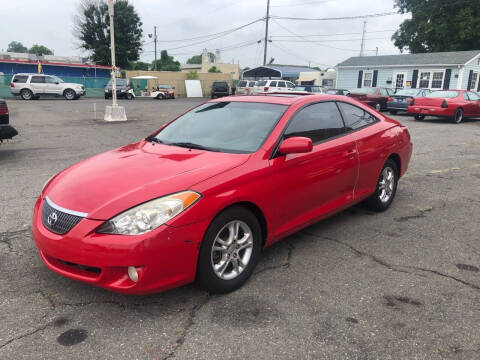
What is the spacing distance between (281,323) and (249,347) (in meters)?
0.35

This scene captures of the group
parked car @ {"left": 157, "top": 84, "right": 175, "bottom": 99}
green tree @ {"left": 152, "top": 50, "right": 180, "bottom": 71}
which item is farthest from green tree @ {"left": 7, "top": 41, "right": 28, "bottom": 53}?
parked car @ {"left": 157, "top": 84, "right": 175, "bottom": 99}

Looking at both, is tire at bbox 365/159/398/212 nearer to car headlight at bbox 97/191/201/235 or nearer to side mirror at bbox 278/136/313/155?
side mirror at bbox 278/136/313/155

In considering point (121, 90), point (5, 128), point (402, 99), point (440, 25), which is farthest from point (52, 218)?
point (440, 25)

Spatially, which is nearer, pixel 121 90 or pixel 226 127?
pixel 226 127

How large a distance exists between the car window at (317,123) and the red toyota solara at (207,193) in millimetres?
14

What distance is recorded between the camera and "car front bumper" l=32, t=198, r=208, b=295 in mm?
2674

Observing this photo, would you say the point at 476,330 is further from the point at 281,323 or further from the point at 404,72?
the point at 404,72

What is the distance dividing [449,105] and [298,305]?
16686 mm

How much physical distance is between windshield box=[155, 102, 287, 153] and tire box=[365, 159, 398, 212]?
1908 mm

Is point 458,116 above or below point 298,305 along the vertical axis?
above

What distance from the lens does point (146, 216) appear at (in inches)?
109

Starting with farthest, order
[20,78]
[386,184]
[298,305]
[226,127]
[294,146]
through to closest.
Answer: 1. [20,78]
2. [386,184]
3. [226,127]
4. [294,146]
5. [298,305]

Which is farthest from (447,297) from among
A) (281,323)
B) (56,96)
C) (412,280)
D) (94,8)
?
(94,8)

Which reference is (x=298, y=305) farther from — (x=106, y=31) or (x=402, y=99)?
(x=106, y=31)
